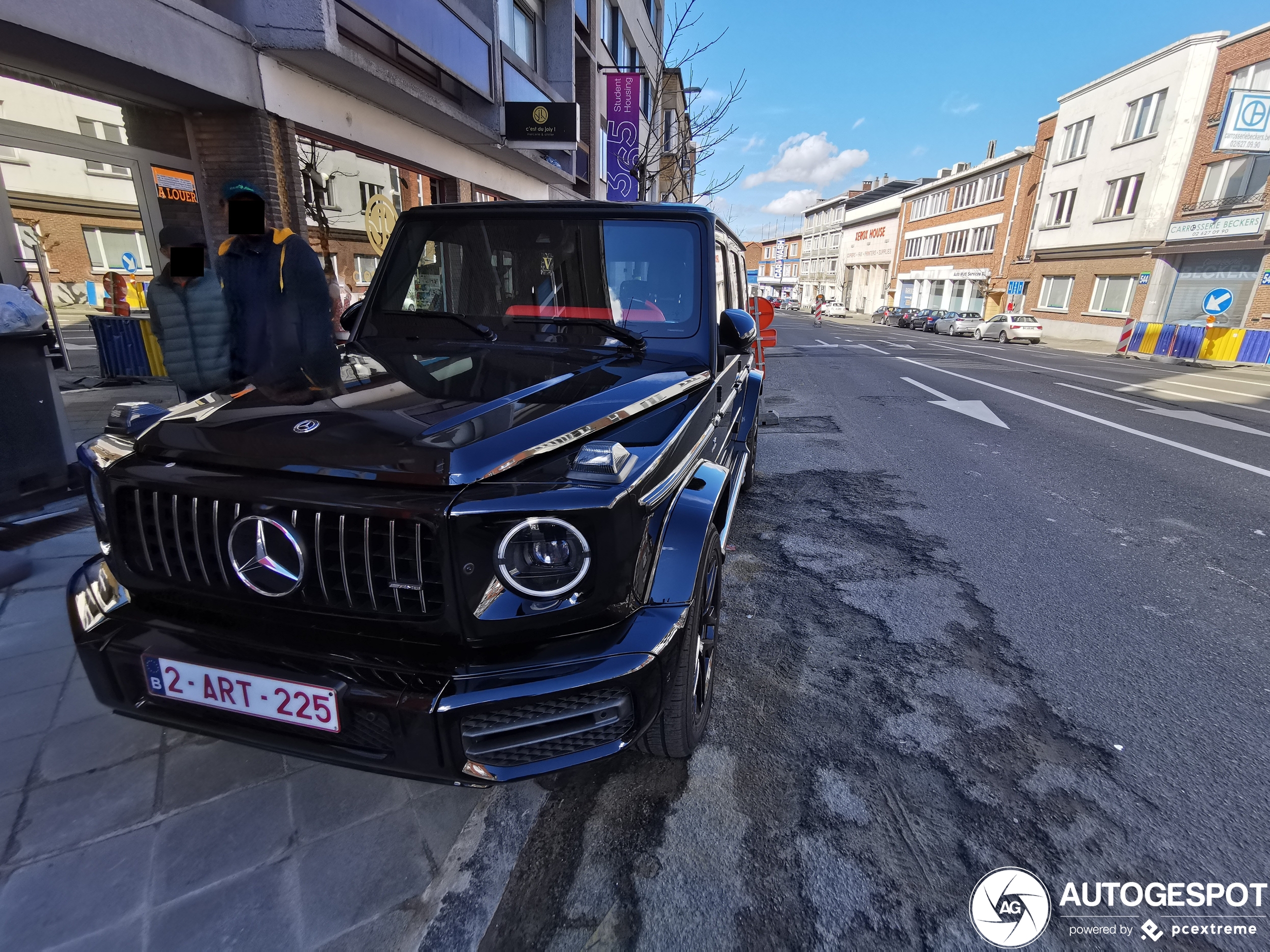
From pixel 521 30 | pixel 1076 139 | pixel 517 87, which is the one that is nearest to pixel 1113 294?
pixel 1076 139

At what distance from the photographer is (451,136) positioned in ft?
33.5

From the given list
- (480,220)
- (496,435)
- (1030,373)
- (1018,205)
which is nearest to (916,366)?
(1030,373)

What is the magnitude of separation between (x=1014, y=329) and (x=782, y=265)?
56595 mm

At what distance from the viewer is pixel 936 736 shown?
7.54 feet

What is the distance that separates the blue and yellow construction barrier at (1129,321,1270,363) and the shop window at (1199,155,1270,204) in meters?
6.45

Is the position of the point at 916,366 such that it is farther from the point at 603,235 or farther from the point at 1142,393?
the point at 603,235

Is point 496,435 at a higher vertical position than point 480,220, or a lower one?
lower

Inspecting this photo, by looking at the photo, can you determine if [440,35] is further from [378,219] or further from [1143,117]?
[1143,117]

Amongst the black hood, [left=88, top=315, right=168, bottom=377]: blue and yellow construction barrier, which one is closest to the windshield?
the black hood

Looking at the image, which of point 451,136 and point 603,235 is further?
point 451,136

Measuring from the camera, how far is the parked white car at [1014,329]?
88.5 feet

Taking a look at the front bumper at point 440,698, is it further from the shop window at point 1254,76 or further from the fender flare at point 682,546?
the shop window at point 1254,76

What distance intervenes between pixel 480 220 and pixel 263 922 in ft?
8.90

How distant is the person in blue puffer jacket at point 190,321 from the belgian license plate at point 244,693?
301 centimetres
